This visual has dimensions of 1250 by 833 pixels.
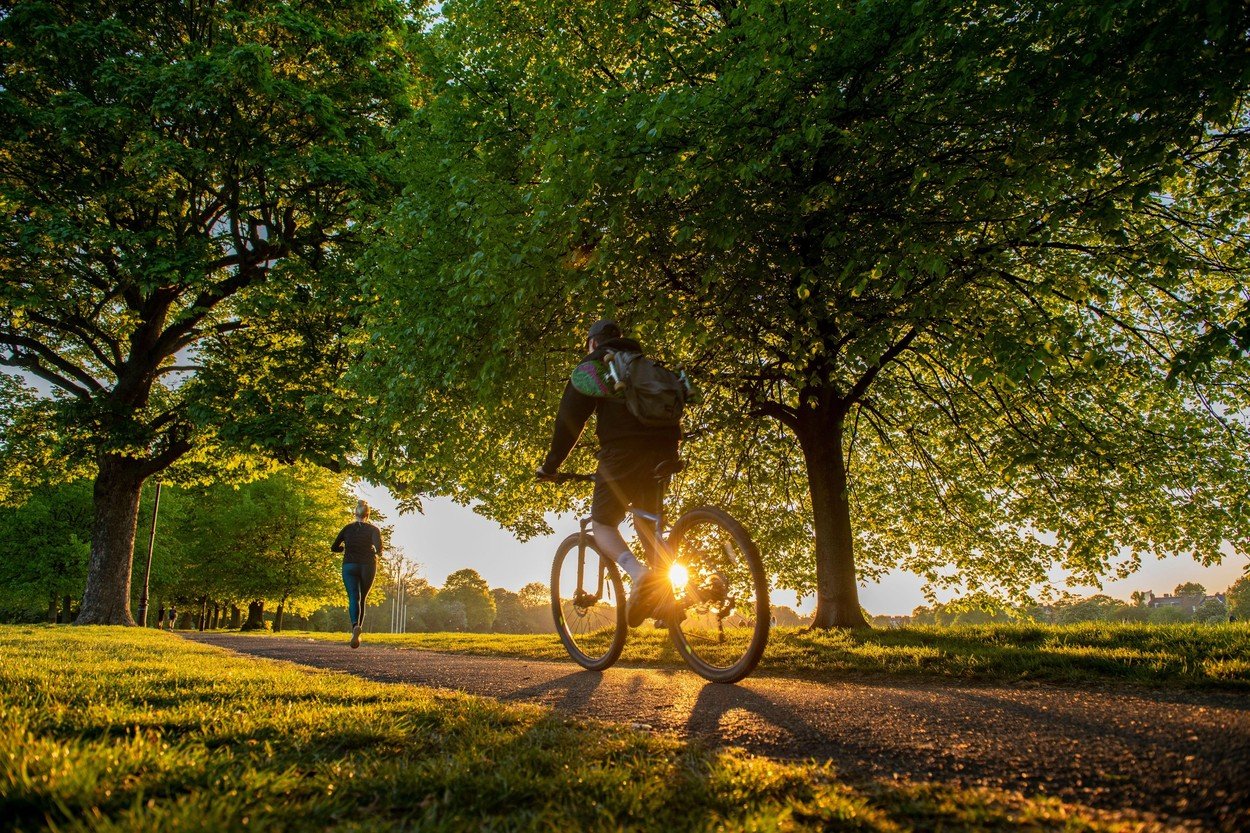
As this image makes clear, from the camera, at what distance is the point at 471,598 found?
123 metres

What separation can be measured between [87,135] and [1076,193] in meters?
18.6

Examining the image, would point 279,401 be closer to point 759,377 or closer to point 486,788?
point 759,377

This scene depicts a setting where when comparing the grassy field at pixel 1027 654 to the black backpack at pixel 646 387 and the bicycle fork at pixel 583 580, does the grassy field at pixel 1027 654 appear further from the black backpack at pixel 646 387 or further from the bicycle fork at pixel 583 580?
the black backpack at pixel 646 387

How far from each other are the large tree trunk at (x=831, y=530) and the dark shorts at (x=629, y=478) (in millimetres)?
6861

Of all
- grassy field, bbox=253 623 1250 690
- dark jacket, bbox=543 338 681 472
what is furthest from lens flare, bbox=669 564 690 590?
grassy field, bbox=253 623 1250 690

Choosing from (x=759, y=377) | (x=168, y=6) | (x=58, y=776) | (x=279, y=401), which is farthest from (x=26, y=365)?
(x=58, y=776)

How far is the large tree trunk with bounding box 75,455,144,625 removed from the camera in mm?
18203

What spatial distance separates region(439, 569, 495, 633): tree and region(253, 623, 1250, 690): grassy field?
117 meters

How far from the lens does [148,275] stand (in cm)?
1412

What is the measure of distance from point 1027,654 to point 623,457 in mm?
4837

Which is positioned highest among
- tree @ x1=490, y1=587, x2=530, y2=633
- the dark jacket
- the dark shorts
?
the dark jacket

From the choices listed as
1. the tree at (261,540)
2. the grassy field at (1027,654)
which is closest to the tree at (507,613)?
the tree at (261,540)

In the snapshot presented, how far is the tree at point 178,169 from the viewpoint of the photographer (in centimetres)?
1390

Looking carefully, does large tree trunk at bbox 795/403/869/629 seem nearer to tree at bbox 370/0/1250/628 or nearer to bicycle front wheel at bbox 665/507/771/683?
tree at bbox 370/0/1250/628
